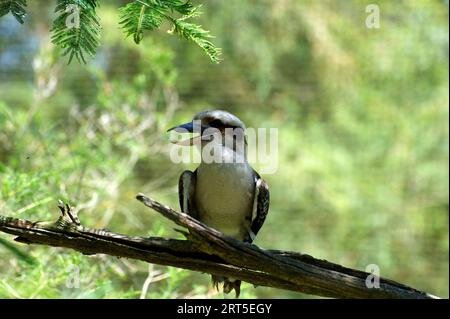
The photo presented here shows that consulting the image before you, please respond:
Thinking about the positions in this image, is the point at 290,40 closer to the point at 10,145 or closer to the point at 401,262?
the point at 401,262

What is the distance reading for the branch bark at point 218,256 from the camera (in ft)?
4.76

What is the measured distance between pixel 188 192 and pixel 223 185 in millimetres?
124

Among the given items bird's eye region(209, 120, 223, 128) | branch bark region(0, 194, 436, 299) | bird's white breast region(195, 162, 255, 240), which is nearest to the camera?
branch bark region(0, 194, 436, 299)

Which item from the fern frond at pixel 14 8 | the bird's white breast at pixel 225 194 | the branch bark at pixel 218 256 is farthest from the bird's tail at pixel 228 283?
the fern frond at pixel 14 8

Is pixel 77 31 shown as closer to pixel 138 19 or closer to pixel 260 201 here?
pixel 138 19

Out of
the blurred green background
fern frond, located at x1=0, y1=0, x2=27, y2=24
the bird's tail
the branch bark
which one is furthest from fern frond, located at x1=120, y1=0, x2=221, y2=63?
the blurred green background

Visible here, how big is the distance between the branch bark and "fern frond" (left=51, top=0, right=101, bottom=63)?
31 centimetres

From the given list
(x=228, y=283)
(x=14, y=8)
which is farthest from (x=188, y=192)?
(x=14, y=8)

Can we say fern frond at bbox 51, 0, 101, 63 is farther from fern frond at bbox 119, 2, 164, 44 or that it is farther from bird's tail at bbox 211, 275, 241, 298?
bird's tail at bbox 211, 275, 241, 298

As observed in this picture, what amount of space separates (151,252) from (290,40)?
369cm

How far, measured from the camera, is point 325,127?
488 centimetres

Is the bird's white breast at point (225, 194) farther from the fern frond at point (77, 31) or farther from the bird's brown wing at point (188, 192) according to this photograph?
the fern frond at point (77, 31)

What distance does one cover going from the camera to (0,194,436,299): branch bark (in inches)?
57.1

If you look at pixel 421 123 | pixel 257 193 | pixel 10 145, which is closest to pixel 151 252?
pixel 257 193
